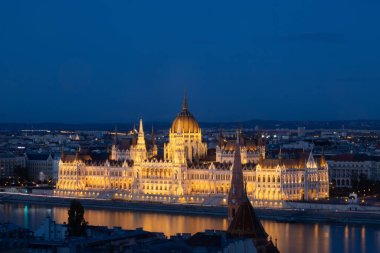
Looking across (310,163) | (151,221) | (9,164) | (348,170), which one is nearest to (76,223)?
(151,221)

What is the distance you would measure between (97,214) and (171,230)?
1046 centimetres

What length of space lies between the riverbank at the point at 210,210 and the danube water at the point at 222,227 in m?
1.47

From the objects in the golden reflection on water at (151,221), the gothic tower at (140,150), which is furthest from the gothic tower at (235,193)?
the gothic tower at (140,150)

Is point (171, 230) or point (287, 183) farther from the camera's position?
point (287, 183)

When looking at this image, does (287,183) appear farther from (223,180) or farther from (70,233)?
(70,233)

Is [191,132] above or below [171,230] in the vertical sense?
above

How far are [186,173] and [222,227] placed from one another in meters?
16.7

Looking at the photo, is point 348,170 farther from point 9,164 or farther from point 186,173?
point 9,164

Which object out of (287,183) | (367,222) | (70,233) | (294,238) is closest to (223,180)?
(287,183)

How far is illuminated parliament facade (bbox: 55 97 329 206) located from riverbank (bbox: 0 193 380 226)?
7.30ft

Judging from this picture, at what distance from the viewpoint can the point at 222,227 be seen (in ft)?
161

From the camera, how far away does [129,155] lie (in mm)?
72312

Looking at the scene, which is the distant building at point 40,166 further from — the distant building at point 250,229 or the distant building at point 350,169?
the distant building at point 250,229

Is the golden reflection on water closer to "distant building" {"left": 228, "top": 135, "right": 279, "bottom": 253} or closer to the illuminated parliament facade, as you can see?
the illuminated parliament facade
